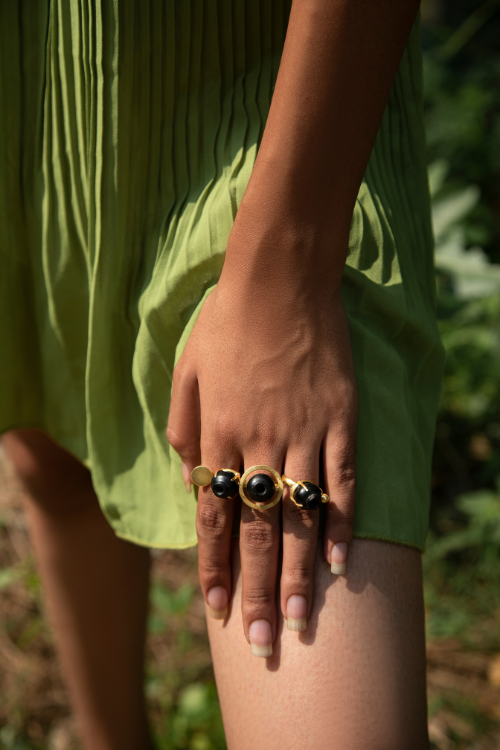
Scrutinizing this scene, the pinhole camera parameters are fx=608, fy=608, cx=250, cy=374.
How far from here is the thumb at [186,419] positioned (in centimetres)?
76

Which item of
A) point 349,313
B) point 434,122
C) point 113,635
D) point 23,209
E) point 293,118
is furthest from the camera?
point 434,122

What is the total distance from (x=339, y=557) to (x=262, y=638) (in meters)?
0.13

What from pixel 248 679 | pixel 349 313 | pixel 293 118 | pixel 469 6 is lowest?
pixel 248 679

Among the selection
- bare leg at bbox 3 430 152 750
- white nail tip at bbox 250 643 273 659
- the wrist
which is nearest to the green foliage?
bare leg at bbox 3 430 152 750

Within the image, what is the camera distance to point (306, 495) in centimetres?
68

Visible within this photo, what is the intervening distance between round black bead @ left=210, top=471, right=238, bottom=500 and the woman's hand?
1 cm

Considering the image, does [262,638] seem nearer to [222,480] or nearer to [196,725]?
[222,480]

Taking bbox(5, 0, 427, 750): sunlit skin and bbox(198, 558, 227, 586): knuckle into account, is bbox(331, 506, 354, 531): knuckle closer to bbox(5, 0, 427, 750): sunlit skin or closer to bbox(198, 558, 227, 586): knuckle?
bbox(5, 0, 427, 750): sunlit skin

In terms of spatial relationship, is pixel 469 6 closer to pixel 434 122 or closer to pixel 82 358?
pixel 434 122

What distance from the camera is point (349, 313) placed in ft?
2.51

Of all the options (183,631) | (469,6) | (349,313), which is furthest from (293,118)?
(469,6)

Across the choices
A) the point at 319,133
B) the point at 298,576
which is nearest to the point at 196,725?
the point at 298,576

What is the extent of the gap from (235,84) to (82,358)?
20.3 inches

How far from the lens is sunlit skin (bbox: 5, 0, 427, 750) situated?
65cm
